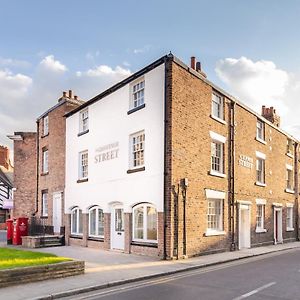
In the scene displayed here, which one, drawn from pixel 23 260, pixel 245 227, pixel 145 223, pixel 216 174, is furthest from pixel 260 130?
pixel 23 260

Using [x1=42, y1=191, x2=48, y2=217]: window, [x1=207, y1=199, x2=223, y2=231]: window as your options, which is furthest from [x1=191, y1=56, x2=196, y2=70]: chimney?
[x1=42, y1=191, x2=48, y2=217]: window

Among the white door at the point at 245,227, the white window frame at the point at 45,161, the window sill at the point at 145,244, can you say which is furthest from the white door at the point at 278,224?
the white window frame at the point at 45,161

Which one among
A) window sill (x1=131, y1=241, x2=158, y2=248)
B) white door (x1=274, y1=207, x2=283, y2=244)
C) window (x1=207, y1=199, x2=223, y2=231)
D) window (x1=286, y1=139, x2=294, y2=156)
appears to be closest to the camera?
window sill (x1=131, y1=241, x2=158, y2=248)

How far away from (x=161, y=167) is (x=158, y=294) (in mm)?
7819

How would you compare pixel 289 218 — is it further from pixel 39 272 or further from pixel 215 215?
pixel 39 272

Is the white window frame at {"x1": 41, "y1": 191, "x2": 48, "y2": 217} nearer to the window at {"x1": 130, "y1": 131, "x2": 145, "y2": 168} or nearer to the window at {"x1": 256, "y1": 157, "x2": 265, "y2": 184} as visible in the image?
the window at {"x1": 130, "y1": 131, "x2": 145, "y2": 168}

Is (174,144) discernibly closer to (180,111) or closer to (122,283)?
(180,111)

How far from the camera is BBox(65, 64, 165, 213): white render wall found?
59.9ft

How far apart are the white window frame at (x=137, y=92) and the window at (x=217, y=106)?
391 cm

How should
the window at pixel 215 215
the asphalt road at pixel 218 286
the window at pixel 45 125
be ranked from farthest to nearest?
the window at pixel 45 125
the window at pixel 215 215
the asphalt road at pixel 218 286

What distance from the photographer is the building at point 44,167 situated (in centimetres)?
2656

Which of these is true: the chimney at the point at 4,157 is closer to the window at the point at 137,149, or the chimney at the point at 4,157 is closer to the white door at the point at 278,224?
the white door at the point at 278,224

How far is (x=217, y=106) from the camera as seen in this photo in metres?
22.0

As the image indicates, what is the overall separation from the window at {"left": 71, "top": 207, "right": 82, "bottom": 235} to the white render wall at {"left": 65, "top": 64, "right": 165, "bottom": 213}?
1.27 ft
